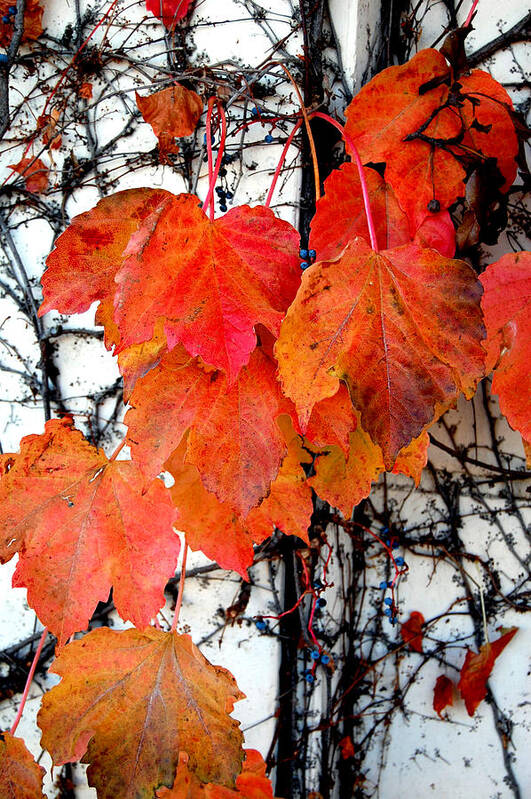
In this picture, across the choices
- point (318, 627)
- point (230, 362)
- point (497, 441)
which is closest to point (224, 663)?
point (318, 627)

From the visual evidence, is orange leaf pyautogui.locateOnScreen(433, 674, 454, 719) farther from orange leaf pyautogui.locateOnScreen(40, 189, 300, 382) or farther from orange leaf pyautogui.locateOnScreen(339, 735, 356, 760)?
orange leaf pyautogui.locateOnScreen(40, 189, 300, 382)

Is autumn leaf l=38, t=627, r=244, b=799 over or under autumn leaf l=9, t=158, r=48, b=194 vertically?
under

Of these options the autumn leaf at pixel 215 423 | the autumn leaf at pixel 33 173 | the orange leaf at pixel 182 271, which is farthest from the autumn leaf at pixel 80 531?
the autumn leaf at pixel 33 173

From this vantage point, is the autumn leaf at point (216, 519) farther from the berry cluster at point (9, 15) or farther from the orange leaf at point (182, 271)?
the berry cluster at point (9, 15)

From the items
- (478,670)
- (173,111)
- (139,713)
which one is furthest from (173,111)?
(478,670)

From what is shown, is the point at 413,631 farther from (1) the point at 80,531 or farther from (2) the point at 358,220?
(2) the point at 358,220

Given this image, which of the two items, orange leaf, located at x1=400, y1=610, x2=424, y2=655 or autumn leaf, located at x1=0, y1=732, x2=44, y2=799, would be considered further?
orange leaf, located at x1=400, y1=610, x2=424, y2=655

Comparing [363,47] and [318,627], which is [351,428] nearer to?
[318,627]

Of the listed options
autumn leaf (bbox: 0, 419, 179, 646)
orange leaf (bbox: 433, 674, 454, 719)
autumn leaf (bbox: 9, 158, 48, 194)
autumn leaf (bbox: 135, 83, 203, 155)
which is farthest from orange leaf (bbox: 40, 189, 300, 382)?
orange leaf (bbox: 433, 674, 454, 719)
